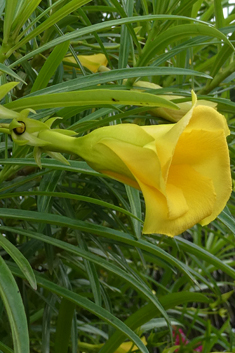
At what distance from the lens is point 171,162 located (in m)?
0.32

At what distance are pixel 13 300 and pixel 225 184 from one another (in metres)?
0.20

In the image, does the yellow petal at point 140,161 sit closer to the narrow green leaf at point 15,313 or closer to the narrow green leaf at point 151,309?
the narrow green leaf at point 15,313

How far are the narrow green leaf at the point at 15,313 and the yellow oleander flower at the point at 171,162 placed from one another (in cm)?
13

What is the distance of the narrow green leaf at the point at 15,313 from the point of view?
33 centimetres

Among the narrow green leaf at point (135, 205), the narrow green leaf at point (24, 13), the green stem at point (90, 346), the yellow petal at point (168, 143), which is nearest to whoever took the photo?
the yellow petal at point (168, 143)

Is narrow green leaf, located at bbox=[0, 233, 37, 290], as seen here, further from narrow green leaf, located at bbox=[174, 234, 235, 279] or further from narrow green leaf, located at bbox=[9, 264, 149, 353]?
narrow green leaf, located at bbox=[174, 234, 235, 279]

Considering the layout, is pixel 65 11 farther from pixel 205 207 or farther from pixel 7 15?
pixel 205 207

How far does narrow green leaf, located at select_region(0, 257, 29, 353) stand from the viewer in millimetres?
333

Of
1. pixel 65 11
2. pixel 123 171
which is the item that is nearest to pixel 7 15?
pixel 65 11

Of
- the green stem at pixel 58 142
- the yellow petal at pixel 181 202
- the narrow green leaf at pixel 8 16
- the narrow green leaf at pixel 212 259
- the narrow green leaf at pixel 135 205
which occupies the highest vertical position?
the narrow green leaf at pixel 8 16

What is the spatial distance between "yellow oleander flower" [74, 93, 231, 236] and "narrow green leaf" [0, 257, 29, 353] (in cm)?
13

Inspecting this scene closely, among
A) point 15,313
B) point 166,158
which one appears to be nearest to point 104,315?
point 15,313

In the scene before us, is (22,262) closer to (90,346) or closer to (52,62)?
(52,62)

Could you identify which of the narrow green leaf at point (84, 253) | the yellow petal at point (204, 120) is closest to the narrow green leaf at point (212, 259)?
the narrow green leaf at point (84, 253)
